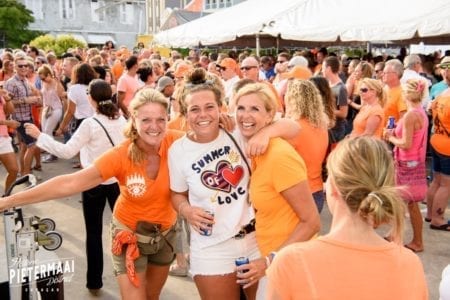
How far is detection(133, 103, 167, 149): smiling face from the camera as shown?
9.38ft

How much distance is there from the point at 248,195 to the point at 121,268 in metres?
0.92

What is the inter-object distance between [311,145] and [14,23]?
43.2m

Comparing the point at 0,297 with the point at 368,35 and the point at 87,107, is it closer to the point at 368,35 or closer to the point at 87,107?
the point at 87,107

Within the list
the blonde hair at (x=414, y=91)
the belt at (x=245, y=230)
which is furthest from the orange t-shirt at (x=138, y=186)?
the blonde hair at (x=414, y=91)

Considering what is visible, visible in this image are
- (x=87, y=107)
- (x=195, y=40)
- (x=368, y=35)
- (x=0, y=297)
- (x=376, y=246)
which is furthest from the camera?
(x=195, y=40)

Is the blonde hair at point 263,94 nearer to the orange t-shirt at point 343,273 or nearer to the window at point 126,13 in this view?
the orange t-shirt at point 343,273

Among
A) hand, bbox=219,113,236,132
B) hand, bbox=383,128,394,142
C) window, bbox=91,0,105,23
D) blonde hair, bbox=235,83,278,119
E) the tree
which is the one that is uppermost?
window, bbox=91,0,105,23

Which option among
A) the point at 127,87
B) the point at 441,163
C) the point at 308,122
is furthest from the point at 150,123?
the point at 127,87

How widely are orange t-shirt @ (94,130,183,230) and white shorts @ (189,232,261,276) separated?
1.55 ft

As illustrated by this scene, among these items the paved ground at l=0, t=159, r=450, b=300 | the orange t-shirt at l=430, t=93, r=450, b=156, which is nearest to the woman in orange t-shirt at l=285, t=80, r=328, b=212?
the paved ground at l=0, t=159, r=450, b=300

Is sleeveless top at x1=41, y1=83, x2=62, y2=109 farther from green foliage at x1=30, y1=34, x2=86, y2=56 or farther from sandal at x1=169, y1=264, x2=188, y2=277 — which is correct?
green foliage at x1=30, y1=34, x2=86, y2=56

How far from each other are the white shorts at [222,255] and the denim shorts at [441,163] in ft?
11.1

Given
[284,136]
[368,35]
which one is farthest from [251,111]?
[368,35]

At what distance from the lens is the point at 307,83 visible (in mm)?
3607
